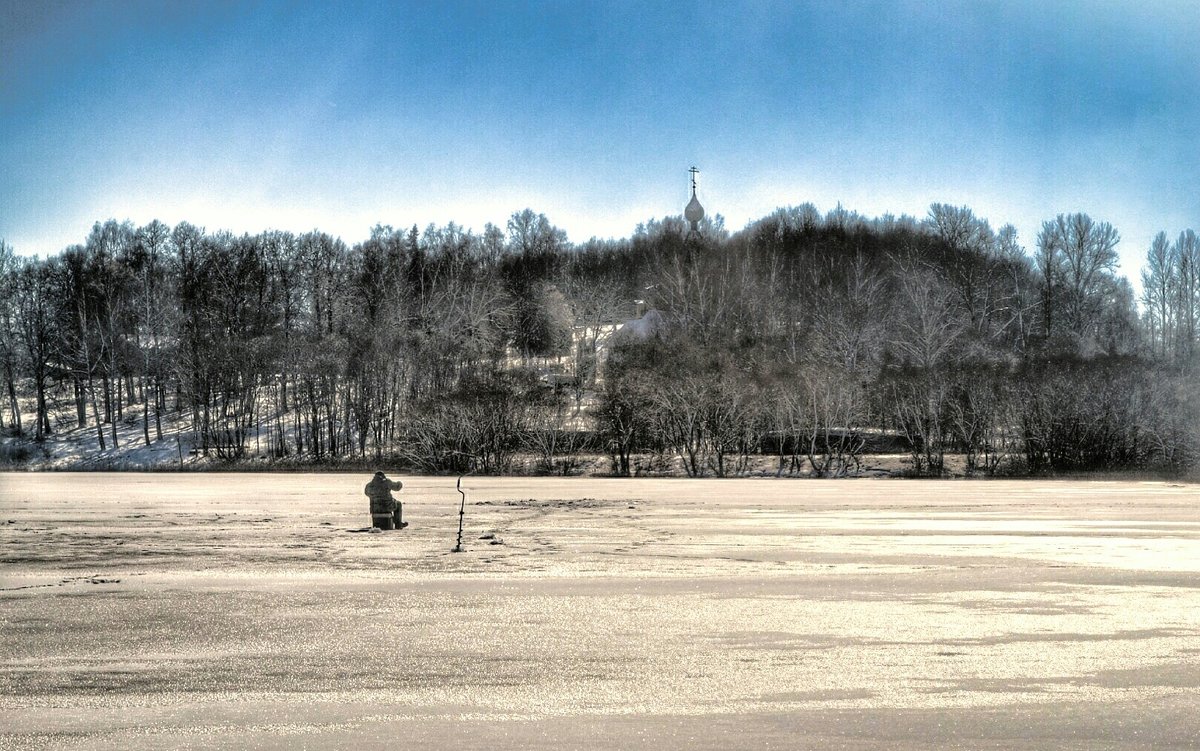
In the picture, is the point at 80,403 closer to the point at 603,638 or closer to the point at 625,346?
the point at 625,346

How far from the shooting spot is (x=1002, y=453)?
52.5 m

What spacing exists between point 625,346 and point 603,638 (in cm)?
7107

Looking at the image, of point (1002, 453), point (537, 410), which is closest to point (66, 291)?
point (537, 410)

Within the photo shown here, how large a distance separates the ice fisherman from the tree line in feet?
108

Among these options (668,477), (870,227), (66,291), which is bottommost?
(668,477)

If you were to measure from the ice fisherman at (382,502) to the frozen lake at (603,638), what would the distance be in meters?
0.57

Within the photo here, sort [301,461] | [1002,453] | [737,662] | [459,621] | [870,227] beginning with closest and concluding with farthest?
1. [737,662]
2. [459,621]
3. [1002,453]
4. [301,461]
5. [870,227]

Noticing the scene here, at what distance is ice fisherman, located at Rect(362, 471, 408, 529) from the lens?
1911 cm

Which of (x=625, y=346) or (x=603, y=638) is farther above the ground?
(x=625, y=346)

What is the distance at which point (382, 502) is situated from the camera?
19.2 m

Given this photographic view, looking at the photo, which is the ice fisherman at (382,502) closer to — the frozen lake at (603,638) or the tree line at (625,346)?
the frozen lake at (603,638)

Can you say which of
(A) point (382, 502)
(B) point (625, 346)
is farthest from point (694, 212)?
(A) point (382, 502)

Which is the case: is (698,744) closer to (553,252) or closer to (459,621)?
(459,621)

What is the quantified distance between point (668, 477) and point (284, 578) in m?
36.5
